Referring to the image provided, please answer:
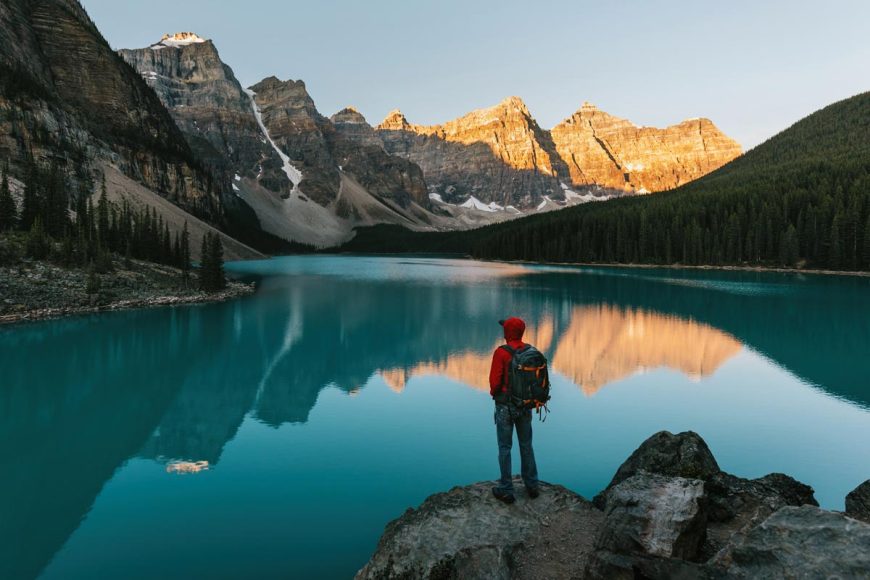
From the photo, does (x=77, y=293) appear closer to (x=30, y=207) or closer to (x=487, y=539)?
(x=30, y=207)

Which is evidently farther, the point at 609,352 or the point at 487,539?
the point at 609,352

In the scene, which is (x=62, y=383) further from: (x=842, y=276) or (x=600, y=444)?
(x=842, y=276)

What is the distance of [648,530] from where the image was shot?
267 inches

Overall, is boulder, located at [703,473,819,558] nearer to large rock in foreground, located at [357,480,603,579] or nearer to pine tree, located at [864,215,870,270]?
large rock in foreground, located at [357,480,603,579]

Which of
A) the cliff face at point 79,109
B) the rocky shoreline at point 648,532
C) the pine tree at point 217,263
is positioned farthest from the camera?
the cliff face at point 79,109

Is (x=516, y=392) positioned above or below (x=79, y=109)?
below

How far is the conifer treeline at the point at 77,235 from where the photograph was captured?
4903cm

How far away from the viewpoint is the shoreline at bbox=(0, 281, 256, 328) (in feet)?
128

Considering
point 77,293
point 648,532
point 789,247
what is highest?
point 789,247

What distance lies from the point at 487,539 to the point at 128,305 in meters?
50.0

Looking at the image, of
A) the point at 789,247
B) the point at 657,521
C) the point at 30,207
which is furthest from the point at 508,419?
the point at 789,247

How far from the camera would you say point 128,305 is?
47938 mm

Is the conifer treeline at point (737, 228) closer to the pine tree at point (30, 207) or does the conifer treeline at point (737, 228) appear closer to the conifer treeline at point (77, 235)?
the conifer treeline at point (77, 235)

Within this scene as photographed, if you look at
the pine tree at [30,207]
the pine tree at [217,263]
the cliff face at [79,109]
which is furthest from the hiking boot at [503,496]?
the cliff face at [79,109]
